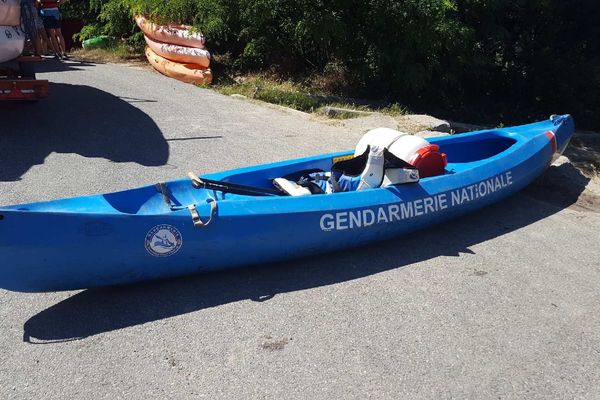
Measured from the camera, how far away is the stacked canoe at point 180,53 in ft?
37.2

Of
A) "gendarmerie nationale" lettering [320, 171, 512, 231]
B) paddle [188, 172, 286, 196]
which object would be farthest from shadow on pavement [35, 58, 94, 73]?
"gendarmerie nationale" lettering [320, 171, 512, 231]

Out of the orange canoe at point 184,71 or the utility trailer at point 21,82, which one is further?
the orange canoe at point 184,71

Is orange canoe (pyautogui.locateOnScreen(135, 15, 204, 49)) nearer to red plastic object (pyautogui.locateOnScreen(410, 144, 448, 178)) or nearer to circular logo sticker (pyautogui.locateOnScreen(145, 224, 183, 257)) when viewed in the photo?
red plastic object (pyautogui.locateOnScreen(410, 144, 448, 178))

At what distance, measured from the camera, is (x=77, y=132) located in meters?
7.41

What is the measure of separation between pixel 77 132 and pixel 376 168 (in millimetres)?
4623

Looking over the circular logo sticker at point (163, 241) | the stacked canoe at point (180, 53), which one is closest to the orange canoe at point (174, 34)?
the stacked canoe at point (180, 53)

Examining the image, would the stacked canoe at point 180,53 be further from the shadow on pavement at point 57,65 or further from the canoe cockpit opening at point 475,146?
the canoe cockpit opening at point 475,146

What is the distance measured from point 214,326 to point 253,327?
24cm

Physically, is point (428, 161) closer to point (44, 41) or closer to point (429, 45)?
point (429, 45)

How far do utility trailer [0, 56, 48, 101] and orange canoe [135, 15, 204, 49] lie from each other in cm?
437

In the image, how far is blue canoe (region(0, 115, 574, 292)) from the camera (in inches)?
129

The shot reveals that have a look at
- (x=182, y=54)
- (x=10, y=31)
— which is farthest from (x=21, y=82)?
(x=182, y=54)

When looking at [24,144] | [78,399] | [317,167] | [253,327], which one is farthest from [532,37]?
[78,399]

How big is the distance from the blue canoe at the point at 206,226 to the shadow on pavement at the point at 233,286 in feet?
0.41
